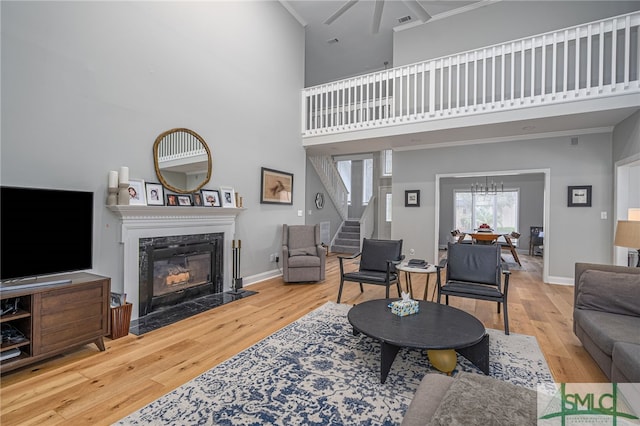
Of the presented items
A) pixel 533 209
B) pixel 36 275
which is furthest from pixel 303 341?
pixel 533 209

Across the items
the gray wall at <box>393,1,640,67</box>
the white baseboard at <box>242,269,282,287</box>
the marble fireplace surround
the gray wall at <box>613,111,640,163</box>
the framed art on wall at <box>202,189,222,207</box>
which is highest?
the gray wall at <box>393,1,640,67</box>

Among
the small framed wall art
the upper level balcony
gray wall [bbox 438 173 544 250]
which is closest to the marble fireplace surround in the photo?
the upper level balcony

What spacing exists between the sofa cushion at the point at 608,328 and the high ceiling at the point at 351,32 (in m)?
3.89

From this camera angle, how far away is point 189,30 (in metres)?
3.99

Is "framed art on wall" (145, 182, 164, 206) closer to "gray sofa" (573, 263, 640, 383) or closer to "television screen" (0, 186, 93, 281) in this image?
"television screen" (0, 186, 93, 281)

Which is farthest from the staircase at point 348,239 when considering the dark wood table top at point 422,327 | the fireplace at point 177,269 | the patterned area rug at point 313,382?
the dark wood table top at point 422,327

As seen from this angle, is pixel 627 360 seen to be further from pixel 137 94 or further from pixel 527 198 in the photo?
pixel 527 198

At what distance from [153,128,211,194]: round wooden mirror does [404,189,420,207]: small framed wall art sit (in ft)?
13.8

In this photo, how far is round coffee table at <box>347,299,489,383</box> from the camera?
208 cm

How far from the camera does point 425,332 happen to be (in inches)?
87.6

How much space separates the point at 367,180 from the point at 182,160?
8.30 m

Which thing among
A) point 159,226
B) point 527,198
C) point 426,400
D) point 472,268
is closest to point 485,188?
point 527,198

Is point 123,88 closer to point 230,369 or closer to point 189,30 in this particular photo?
point 189,30

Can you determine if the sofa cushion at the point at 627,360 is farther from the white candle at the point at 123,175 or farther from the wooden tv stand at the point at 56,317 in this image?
the white candle at the point at 123,175
